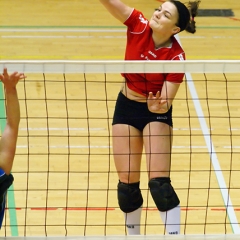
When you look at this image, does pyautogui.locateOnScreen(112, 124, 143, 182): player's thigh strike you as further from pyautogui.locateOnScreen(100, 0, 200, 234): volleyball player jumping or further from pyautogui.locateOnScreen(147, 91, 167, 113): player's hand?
pyautogui.locateOnScreen(147, 91, 167, 113): player's hand

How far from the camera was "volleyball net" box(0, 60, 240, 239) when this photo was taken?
607 centimetres

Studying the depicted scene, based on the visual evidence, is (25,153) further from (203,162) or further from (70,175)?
(203,162)

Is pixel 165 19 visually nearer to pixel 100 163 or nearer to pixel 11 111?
pixel 11 111

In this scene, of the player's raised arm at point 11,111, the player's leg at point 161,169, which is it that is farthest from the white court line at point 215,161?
the player's raised arm at point 11,111

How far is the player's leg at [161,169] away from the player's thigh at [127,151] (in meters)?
0.09

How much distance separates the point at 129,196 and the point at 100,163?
2.18 meters

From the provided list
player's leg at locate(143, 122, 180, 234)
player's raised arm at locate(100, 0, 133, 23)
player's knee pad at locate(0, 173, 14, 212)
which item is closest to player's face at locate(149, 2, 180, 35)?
player's raised arm at locate(100, 0, 133, 23)

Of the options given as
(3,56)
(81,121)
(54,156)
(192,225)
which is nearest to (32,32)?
(3,56)

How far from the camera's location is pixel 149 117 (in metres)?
5.04

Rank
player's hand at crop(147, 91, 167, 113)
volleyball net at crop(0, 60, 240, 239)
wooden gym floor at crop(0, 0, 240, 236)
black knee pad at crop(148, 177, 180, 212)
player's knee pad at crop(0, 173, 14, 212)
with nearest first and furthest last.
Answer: player's knee pad at crop(0, 173, 14, 212) → player's hand at crop(147, 91, 167, 113) → black knee pad at crop(148, 177, 180, 212) → volleyball net at crop(0, 60, 240, 239) → wooden gym floor at crop(0, 0, 240, 236)

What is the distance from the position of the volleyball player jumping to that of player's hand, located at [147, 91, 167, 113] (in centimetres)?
5

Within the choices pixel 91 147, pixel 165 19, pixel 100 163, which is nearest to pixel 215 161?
pixel 100 163

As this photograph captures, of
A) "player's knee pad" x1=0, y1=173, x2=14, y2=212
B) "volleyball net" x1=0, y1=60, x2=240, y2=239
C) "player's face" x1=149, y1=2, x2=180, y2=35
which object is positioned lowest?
"volleyball net" x1=0, y1=60, x2=240, y2=239

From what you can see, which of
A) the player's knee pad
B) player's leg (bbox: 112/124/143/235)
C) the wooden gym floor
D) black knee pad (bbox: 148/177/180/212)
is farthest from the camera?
the wooden gym floor
